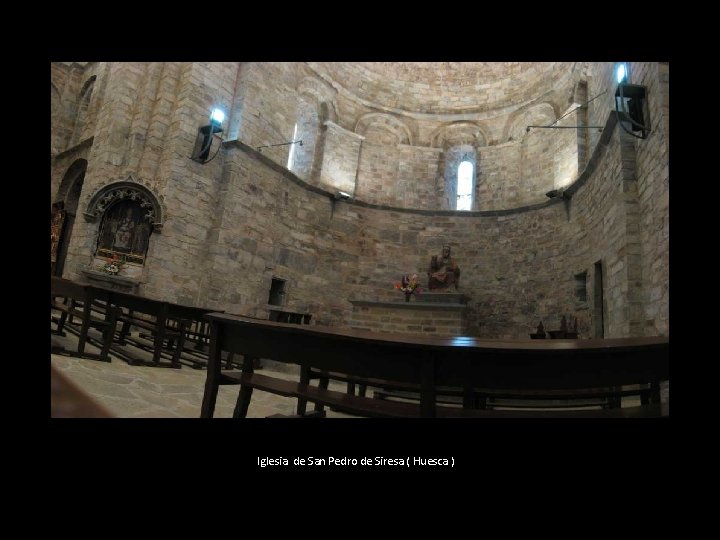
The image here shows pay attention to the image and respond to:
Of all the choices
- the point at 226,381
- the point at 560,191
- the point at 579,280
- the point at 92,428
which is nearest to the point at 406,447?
the point at 92,428

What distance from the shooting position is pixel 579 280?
30.2ft

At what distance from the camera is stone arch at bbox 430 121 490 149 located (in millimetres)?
13617

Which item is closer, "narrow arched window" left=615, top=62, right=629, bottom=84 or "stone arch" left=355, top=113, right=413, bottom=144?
"narrow arched window" left=615, top=62, right=629, bottom=84

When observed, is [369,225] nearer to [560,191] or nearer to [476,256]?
[476,256]


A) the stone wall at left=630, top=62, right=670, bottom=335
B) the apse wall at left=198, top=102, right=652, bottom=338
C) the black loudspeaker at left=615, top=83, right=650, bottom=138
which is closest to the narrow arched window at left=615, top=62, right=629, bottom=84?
the apse wall at left=198, top=102, right=652, bottom=338

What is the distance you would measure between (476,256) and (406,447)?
10.8 m

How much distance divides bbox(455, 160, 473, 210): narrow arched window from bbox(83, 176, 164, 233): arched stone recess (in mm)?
9086

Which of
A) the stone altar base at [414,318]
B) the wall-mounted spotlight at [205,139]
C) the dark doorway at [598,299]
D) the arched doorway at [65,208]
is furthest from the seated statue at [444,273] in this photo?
the arched doorway at [65,208]

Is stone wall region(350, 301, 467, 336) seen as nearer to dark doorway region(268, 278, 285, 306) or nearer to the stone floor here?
dark doorway region(268, 278, 285, 306)

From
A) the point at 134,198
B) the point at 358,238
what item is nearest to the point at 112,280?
the point at 134,198

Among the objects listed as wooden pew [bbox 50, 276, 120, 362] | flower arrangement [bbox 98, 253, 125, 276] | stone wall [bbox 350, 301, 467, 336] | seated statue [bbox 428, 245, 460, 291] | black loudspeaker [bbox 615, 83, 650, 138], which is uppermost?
black loudspeaker [bbox 615, 83, 650, 138]

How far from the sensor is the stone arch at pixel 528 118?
39.4 feet

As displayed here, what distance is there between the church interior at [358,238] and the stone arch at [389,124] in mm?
76

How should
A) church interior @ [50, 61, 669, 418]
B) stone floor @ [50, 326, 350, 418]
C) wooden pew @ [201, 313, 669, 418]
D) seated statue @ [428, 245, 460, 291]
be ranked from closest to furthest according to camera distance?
wooden pew @ [201, 313, 669, 418]
church interior @ [50, 61, 669, 418]
stone floor @ [50, 326, 350, 418]
seated statue @ [428, 245, 460, 291]
